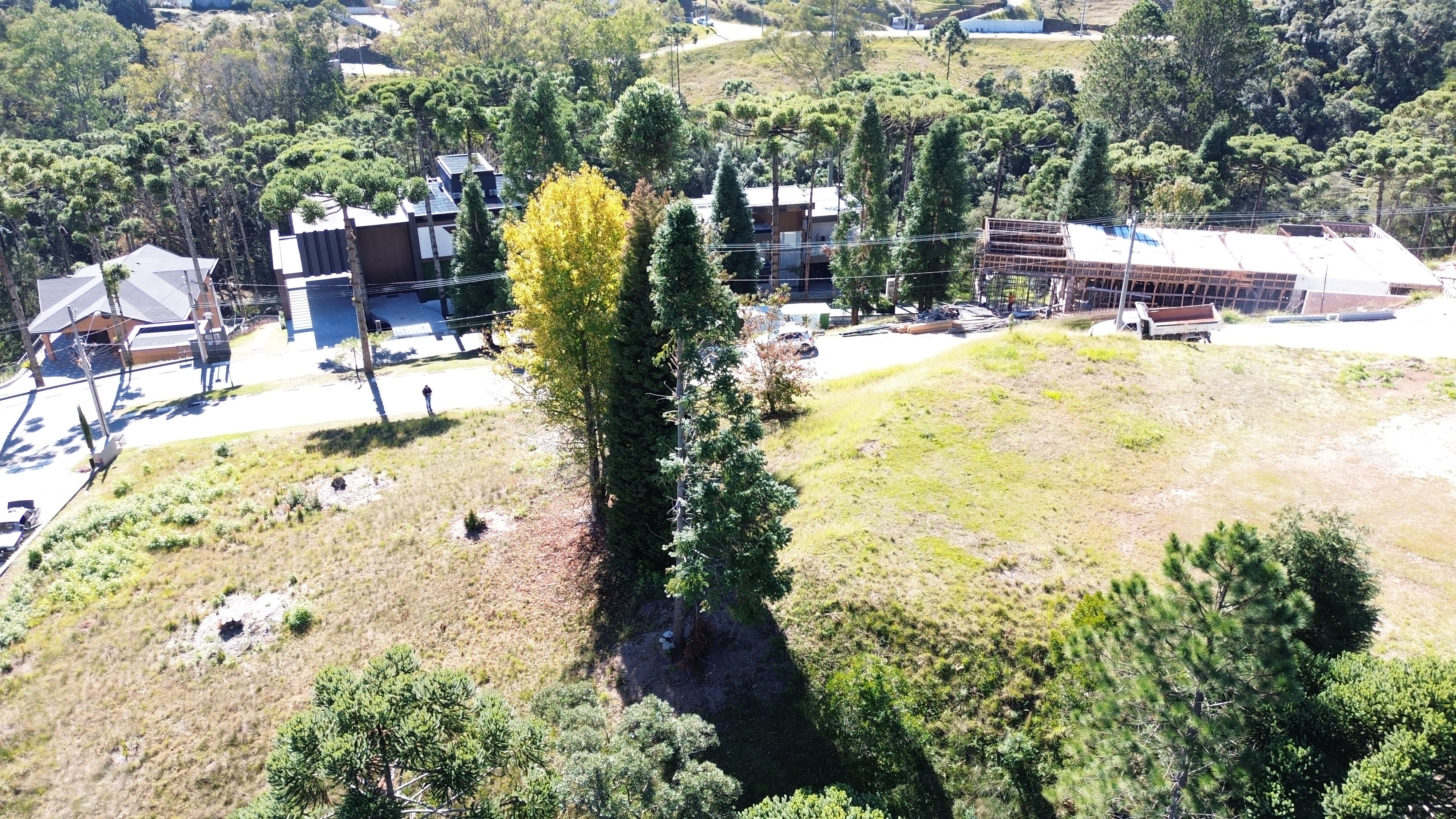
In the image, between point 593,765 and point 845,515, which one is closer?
point 593,765

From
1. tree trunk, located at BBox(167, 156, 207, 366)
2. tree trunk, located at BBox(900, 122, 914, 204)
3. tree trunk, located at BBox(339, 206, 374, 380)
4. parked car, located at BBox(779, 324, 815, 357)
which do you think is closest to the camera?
tree trunk, located at BBox(339, 206, 374, 380)

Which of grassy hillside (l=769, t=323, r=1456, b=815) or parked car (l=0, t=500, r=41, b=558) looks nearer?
grassy hillside (l=769, t=323, r=1456, b=815)

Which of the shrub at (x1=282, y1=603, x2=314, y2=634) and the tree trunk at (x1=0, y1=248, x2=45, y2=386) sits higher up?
the tree trunk at (x1=0, y1=248, x2=45, y2=386)

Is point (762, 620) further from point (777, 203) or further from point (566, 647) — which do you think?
point (777, 203)

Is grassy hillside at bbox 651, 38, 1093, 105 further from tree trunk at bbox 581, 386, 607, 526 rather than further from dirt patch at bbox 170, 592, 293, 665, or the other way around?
dirt patch at bbox 170, 592, 293, 665

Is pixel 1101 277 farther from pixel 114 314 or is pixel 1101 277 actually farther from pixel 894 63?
pixel 894 63

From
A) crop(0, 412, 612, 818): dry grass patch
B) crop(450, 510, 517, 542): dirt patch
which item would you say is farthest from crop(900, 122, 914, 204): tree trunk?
crop(0, 412, 612, 818): dry grass patch

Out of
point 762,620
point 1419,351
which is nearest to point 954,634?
point 762,620
